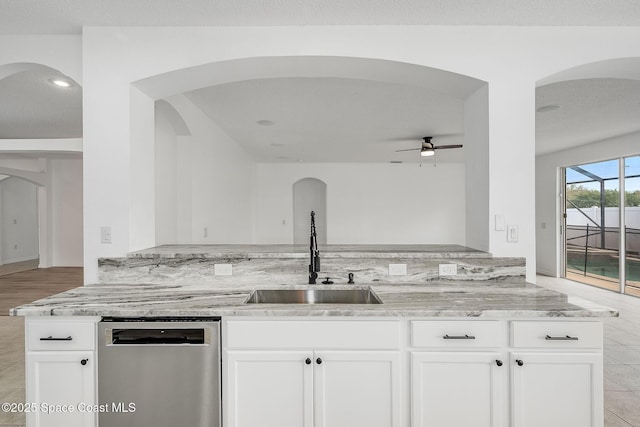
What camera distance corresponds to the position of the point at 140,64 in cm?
231

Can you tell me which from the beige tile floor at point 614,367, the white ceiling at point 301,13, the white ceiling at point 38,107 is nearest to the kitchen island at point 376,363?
the beige tile floor at point 614,367

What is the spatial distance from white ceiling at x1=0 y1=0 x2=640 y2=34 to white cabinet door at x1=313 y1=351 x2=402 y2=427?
1.89 metres

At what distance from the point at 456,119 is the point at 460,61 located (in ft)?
7.96

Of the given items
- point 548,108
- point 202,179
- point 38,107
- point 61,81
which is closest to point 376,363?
point 202,179

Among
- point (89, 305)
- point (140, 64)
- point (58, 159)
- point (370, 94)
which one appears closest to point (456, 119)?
point (370, 94)

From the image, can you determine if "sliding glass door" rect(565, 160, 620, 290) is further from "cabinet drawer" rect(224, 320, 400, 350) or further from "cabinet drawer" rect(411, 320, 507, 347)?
"cabinet drawer" rect(224, 320, 400, 350)

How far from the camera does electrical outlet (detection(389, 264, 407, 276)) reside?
231 centimetres

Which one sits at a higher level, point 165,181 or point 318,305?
point 165,181

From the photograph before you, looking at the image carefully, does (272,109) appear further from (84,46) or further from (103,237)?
(103,237)

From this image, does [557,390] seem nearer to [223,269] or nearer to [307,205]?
[223,269]

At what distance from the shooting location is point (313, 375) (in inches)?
66.1

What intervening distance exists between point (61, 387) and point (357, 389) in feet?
4.49

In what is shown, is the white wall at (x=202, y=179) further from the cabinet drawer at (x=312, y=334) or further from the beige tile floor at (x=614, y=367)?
the cabinet drawer at (x=312, y=334)

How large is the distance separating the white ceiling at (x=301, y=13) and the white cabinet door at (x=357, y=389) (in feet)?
6.19
